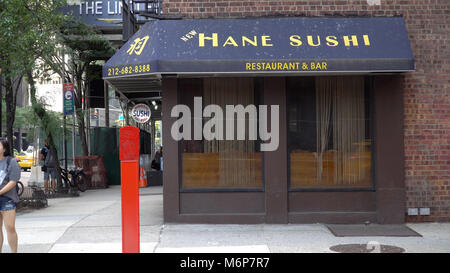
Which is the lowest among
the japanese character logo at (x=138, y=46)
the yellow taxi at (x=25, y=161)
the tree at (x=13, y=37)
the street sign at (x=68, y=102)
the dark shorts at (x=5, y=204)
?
the yellow taxi at (x=25, y=161)

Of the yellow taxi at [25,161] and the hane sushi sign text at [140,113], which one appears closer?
the hane sushi sign text at [140,113]

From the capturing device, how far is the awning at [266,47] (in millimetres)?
9180

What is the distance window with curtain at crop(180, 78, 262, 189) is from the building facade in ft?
0.07

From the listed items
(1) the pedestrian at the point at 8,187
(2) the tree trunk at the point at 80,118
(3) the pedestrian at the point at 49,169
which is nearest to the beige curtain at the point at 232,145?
(1) the pedestrian at the point at 8,187

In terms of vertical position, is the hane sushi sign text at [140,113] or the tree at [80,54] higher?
the tree at [80,54]

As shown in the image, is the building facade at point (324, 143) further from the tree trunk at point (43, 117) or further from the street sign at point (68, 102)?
the street sign at point (68, 102)

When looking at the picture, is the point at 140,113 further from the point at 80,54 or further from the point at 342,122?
the point at 342,122

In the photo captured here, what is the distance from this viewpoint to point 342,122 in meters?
10.3

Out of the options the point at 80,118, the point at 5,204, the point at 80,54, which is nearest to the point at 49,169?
the point at 80,118

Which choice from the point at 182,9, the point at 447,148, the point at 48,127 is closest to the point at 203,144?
the point at 182,9

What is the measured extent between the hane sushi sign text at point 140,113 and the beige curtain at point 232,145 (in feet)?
25.8

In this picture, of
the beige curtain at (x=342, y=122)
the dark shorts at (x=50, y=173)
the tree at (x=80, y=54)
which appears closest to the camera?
the beige curtain at (x=342, y=122)

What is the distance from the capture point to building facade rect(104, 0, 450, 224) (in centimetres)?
997

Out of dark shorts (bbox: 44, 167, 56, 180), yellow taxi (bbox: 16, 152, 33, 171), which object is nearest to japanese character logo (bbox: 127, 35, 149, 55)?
dark shorts (bbox: 44, 167, 56, 180)
